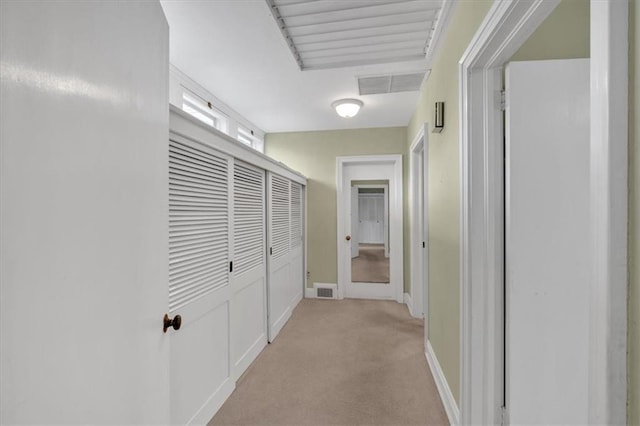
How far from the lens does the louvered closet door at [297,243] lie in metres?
3.51

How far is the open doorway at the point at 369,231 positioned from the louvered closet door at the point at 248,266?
1784mm

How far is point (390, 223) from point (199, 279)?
9.51 feet

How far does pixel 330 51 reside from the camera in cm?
204

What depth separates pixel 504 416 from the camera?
4.24ft

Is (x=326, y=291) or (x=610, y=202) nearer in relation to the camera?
(x=610, y=202)

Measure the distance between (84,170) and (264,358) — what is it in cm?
222

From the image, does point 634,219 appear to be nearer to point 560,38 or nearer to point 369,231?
point 560,38

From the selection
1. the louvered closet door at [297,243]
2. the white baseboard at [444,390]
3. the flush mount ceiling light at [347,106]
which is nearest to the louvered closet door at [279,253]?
the louvered closet door at [297,243]

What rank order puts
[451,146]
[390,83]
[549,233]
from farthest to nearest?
[390,83]
[451,146]
[549,233]

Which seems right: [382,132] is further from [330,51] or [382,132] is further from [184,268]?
[184,268]

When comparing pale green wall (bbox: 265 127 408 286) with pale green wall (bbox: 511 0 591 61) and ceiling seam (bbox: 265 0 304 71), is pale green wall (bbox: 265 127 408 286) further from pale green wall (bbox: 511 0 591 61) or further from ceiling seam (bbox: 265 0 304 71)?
pale green wall (bbox: 511 0 591 61)

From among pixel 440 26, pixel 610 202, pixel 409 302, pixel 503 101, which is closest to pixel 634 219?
pixel 610 202

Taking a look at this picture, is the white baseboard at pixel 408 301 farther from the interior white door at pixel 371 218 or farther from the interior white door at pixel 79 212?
the interior white door at pixel 79 212

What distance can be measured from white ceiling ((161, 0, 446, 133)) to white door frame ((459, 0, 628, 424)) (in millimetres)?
690
